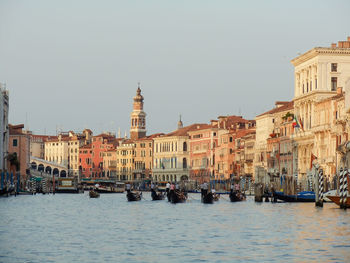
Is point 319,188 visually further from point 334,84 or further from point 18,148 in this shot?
point 18,148

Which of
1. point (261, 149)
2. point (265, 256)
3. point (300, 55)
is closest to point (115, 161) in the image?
point (261, 149)

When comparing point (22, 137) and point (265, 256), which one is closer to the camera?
point (265, 256)

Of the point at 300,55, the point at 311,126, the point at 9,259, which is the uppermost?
the point at 300,55

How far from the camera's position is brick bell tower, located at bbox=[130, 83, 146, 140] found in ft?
481

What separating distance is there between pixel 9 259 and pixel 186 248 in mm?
4733

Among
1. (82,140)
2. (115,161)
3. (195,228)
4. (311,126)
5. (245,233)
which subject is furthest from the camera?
(82,140)

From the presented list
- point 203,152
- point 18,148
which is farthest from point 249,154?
point 18,148

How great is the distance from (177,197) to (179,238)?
30809mm

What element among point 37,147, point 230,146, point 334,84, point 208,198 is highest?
point 334,84

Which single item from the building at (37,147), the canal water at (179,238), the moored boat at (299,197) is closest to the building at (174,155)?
the building at (37,147)

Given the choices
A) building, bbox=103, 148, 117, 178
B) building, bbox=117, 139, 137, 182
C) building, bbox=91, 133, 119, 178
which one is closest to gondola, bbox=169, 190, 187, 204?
building, bbox=117, 139, 137, 182

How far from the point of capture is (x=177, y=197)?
59.0 m

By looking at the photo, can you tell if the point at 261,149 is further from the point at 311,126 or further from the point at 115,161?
the point at 115,161

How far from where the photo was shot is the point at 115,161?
15175 cm
